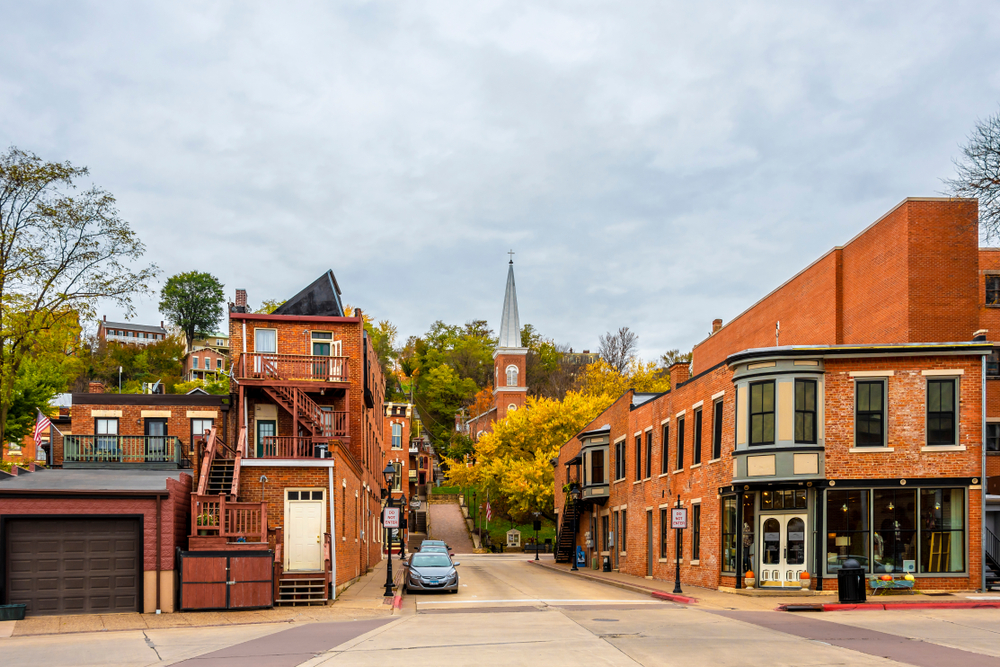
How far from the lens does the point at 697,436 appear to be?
100 ft

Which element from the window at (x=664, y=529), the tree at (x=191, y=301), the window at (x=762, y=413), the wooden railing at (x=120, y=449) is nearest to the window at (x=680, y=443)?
the window at (x=664, y=529)

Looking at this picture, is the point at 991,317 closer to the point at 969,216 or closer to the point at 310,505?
the point at 969,216

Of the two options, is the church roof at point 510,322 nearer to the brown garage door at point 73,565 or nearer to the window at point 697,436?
the window at point 697,436

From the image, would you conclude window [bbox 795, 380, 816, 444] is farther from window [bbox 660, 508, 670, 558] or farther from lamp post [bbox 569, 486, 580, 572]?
lamp post [bbox 569, 486, 580, 572]

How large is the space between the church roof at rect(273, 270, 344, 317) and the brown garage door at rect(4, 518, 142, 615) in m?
16.5

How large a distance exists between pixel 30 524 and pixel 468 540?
57888mm

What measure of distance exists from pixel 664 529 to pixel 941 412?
1225 cm

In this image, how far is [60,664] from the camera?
14.4 meters

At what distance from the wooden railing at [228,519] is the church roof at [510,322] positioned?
9237cm

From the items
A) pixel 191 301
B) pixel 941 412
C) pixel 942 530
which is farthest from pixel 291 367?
pixel 191 301

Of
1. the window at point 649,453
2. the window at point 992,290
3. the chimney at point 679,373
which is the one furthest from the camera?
the window at point 649,453

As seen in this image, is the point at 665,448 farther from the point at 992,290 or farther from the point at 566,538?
the point at 566,538

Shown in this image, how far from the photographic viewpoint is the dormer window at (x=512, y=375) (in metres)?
114

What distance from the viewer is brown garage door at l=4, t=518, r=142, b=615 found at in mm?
21812
